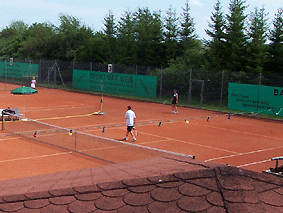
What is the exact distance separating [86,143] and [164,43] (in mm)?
34223

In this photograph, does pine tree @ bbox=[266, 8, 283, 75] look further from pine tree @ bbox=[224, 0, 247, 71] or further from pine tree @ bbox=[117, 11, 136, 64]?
pine tree @ bbox=[117, 11, 136, 64]

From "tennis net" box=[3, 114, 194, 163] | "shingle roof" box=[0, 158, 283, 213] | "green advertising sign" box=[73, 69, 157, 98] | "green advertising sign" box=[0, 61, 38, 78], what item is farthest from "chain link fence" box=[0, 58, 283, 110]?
"shingle roof" box=[0, 158, 283, 213]

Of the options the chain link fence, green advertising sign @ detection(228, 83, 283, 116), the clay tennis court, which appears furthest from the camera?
the chain link fence

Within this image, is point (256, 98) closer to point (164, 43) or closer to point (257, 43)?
point (257, 43)

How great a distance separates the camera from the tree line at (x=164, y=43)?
35.3 meters

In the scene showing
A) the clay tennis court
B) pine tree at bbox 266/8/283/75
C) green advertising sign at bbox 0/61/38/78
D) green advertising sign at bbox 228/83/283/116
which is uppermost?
pine tree at bbox 266/8/283/75

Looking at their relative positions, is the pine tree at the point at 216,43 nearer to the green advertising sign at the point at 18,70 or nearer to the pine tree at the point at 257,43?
the pine tree at the point at 257,43

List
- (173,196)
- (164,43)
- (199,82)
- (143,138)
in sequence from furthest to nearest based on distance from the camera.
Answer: (164,43)
(199,82)
(143,138)
(173,196)

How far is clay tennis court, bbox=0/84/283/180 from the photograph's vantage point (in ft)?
43.0

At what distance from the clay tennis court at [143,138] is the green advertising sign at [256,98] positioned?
136 cm

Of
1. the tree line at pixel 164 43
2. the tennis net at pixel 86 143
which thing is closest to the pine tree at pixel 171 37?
the tree line at pixel 164 43

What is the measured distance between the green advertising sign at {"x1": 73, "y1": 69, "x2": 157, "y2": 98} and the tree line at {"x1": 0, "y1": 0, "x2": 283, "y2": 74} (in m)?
4.14

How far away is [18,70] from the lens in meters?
50.9

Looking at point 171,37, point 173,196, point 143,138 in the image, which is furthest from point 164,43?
point 173,196
